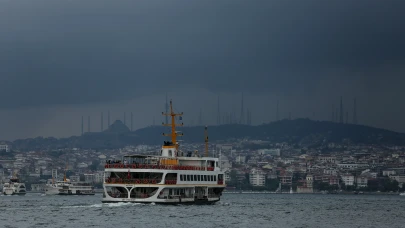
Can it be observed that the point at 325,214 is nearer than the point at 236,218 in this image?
No

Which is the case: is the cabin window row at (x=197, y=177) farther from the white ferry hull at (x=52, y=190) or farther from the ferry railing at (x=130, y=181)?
the white ferry hull at (x=52, y=190)

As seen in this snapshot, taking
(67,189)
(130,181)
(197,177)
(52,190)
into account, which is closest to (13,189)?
(52,190)

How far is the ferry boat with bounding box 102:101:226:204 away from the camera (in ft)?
252

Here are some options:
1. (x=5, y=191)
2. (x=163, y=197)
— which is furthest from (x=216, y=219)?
(x=5, y=191)

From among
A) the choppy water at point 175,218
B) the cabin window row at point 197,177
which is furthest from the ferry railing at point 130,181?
the cabin window row at point 197,177

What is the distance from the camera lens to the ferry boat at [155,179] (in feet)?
252

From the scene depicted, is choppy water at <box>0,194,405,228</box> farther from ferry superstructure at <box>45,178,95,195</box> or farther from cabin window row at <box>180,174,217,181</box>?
ferry superstructure at <box>45,178,95,195</box>

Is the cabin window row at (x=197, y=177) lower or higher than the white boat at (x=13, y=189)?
higher

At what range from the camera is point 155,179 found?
253ft

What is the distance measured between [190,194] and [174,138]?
5432 mm

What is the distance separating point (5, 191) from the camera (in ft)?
589

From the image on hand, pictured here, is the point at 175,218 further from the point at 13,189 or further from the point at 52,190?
the point at 13,189

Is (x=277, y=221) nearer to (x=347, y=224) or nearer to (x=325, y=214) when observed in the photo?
(x=347, y=224)

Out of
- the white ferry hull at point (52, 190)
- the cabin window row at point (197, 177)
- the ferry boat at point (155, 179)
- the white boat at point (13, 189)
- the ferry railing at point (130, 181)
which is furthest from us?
the white boat at point (13, 189)
